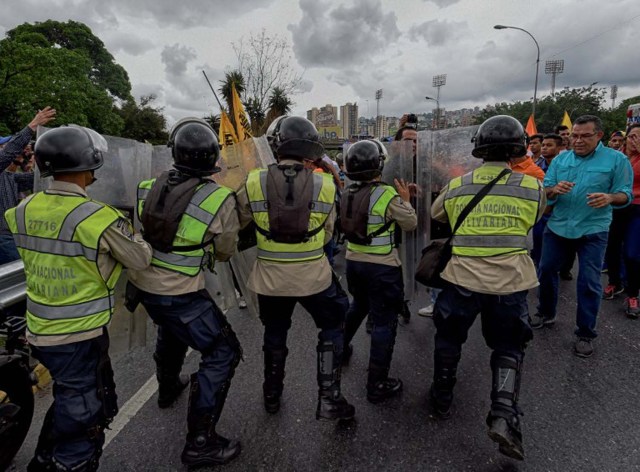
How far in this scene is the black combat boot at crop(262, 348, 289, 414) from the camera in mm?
2619

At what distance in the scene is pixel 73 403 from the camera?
6.06 ft

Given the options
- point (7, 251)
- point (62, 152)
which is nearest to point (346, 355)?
point (62, 152)

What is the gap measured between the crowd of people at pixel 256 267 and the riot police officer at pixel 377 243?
10 mm

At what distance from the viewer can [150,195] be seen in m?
2.18

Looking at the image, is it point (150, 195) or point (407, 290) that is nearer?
point (150, 195)

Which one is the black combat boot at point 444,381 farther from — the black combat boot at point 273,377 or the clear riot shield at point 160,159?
the clear riot shield at point 160,159

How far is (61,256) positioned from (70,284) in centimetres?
14

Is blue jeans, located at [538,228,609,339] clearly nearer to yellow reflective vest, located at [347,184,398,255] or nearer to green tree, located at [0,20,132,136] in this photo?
yellow reflective vest, located at [347,184,398,255]

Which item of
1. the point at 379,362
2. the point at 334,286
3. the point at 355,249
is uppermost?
the point at 355,249

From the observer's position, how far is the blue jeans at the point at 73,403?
1.83m

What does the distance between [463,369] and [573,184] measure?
186 cm

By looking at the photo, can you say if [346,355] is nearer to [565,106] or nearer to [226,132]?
[226,132]

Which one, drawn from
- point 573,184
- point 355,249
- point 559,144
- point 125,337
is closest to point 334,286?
point 355,249

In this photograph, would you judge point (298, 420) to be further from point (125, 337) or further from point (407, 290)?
point (407, 290)
